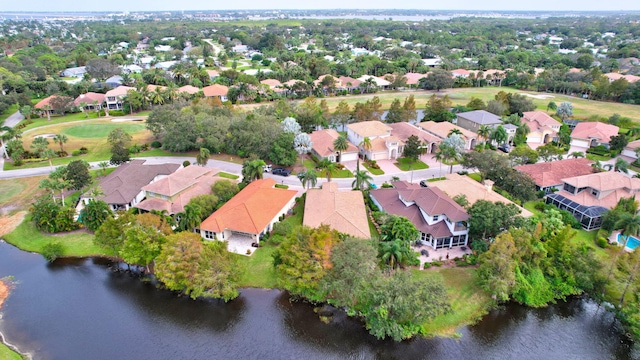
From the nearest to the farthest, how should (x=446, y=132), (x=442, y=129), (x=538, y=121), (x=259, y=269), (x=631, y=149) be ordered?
(x=259, y=269)
(x=631, y=149)
(x=446, y=132)
(x=442, y=129)
(x=538, y=121)

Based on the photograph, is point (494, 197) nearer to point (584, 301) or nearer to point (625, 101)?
point (584, 301)

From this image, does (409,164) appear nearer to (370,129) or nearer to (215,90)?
(370,129)

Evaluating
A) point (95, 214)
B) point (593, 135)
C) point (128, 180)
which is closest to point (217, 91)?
point (128, 180)

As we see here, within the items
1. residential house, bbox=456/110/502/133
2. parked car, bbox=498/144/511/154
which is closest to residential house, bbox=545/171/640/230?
parked car, bbox=498/144/511/154

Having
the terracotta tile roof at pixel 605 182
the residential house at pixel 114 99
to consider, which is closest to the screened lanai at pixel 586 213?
the terracotta tile roof at pixel 605 182

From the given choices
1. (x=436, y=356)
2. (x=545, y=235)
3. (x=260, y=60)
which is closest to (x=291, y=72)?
(x=260, y=60)

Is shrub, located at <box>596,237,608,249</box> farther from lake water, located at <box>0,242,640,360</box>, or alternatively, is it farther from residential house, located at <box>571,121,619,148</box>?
residential house, located at <box>571,121,619,148</box>
